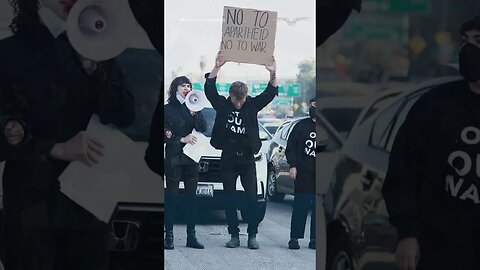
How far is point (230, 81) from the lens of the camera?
591 centimetres

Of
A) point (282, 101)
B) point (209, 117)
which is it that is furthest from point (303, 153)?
point (209, 117)

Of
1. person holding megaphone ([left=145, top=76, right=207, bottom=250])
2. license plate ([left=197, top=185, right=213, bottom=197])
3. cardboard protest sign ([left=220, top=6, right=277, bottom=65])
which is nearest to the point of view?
cardboard protest sign ([left=220, top=6, right=277, bottom=65])

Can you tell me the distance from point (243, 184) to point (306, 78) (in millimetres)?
1101

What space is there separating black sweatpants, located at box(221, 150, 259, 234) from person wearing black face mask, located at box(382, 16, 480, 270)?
294cm

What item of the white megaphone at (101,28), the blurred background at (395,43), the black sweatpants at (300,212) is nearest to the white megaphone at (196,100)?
the black sweatpants at (300,212)

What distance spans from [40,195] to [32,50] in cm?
64

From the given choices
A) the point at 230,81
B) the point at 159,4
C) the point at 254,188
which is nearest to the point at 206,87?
the point at 230,81

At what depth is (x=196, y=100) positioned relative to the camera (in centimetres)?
611

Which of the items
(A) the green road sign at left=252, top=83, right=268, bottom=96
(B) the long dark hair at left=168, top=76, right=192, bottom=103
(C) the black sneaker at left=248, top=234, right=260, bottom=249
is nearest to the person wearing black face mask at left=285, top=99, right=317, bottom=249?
(C) the black sneaker at left=248, top=234, right=260, bottom=249

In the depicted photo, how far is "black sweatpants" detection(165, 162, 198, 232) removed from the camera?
237 inches

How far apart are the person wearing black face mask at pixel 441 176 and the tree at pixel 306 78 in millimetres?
2372

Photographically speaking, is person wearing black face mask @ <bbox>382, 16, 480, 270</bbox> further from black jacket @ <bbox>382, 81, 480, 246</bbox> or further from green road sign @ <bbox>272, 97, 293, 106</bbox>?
green road sign @ <bbox>272, 97, 293, 106</bbox>

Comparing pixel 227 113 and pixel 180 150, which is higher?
pixel 227 113

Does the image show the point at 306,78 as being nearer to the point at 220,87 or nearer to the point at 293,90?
the point at 293,90
